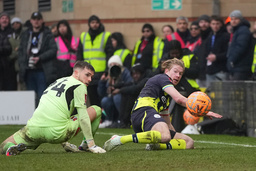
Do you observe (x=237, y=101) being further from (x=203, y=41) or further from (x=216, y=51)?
(x=203, y=41)

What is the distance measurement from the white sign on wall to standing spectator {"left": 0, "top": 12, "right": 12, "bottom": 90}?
1.01 meters

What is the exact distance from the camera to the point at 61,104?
10.8 meters

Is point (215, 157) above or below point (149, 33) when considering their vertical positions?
below

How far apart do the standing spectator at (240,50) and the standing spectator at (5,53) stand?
17.7ft

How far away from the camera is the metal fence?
15.5 m

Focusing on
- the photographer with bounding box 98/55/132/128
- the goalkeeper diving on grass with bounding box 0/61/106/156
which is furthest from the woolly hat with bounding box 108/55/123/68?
the goalkeeper diving on grass with bounding box 0/61/106/156

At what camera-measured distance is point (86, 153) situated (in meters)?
10.8

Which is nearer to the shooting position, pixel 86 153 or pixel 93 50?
pixel 86 153

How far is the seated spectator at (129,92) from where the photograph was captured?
1731 centimetres

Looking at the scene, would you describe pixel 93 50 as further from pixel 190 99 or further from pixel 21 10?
pixel 21 10

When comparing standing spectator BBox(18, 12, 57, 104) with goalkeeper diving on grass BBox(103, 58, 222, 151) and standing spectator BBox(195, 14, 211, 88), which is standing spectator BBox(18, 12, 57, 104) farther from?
goalkeeper diving on grass BBox(103, 58, 222, 151)

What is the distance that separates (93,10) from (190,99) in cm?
1411

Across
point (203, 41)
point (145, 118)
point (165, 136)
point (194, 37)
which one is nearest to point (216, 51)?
point (203, 41)

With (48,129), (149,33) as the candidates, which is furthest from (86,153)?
Result: (149,33)
